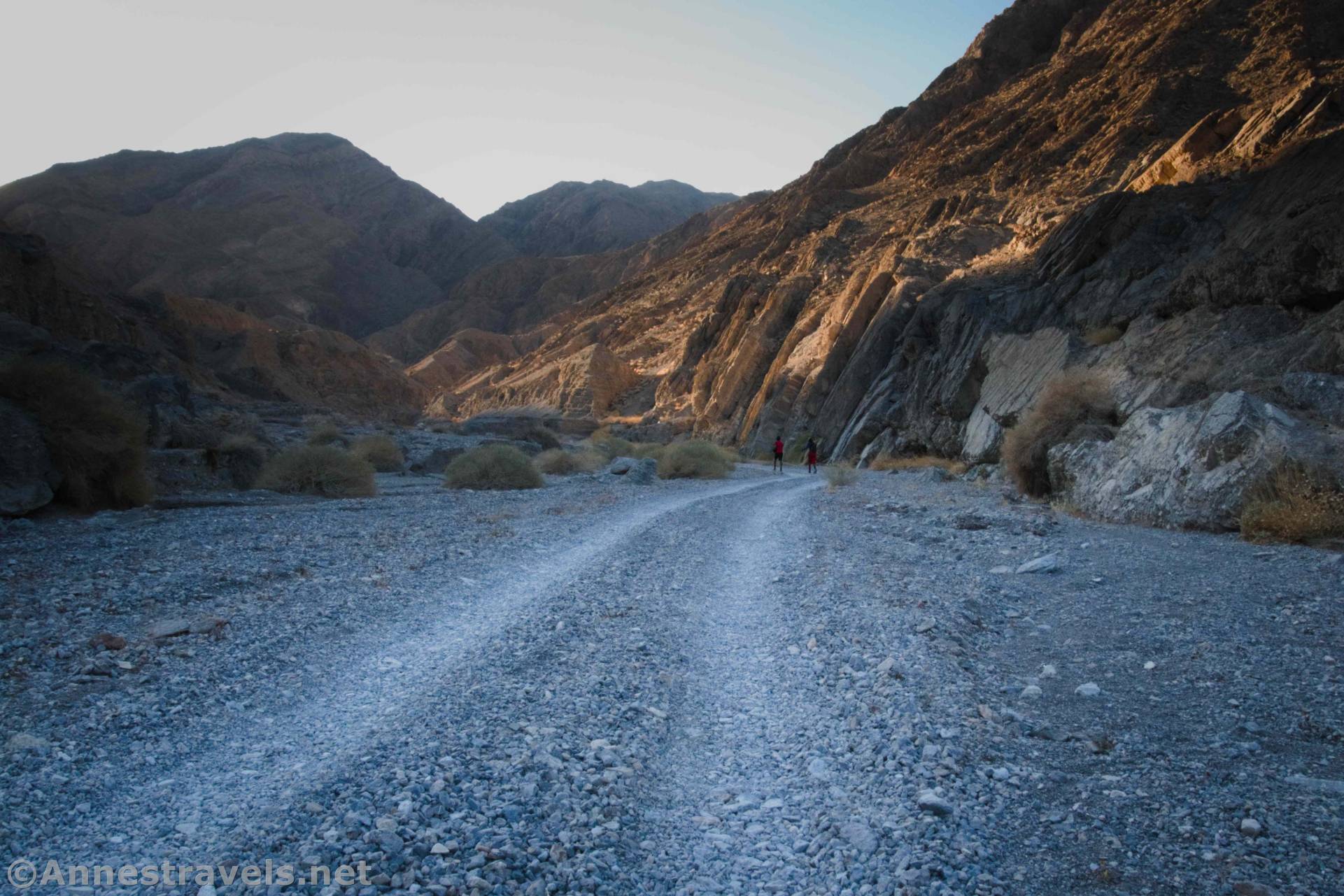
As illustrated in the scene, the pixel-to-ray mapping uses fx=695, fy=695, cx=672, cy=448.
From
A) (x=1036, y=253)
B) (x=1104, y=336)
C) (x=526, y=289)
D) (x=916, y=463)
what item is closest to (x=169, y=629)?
(x=1104, y=336)

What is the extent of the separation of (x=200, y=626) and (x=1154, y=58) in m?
59.6

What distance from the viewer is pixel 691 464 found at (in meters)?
26.4

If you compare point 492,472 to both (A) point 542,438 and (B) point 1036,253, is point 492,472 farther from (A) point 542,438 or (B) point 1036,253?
(B) point 1036,253

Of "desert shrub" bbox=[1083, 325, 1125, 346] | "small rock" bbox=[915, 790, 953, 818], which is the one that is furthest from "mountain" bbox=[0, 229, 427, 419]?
"desert shrub" bbox=[1083, 325, 1125, 346]

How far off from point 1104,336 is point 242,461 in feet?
75.6

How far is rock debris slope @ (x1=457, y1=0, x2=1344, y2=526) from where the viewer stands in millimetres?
14953

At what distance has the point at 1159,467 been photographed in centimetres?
1062

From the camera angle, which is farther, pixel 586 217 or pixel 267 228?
pixel 586 217

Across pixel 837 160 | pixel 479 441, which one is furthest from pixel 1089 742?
pixel 837 160

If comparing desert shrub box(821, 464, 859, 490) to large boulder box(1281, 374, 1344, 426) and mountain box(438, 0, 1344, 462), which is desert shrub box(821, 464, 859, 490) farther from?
large boulder box(1281, 374, 1344, 426)

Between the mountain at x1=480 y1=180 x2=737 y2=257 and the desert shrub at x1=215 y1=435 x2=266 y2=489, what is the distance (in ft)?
448

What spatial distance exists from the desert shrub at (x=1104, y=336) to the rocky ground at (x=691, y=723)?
12.1m

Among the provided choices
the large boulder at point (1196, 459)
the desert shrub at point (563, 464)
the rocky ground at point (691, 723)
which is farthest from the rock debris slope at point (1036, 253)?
the desert shrub at point (563, 464)

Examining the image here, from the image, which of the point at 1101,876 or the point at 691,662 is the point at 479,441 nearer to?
the point at 691,662
